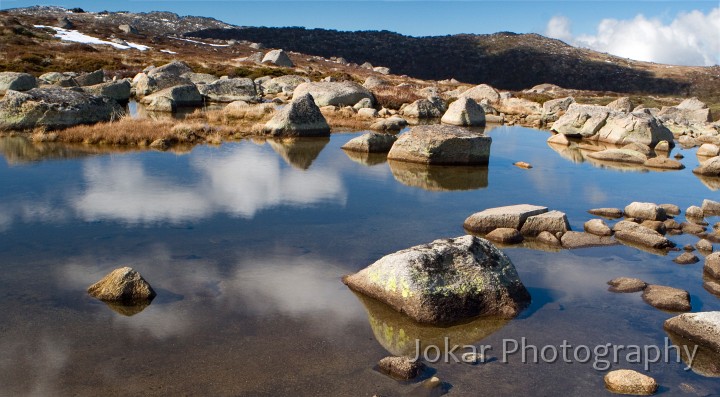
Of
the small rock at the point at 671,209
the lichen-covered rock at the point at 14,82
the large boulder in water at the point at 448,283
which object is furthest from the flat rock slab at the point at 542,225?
the lichen-covered rock at the point at 14,82

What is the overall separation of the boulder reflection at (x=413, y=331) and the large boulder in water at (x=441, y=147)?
13336 mm

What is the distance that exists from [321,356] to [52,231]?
24.4ft

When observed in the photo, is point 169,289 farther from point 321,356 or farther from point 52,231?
point 52,231

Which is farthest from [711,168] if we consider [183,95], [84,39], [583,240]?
[84,39]

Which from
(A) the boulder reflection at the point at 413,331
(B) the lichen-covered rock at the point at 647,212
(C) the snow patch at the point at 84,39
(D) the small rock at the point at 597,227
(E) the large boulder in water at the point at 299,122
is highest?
(C) the snow patch at the point at 84,39

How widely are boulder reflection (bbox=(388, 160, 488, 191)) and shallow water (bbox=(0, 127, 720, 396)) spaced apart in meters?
0.18

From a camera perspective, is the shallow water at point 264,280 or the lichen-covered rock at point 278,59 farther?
the lichen-covered rock at point 278,59

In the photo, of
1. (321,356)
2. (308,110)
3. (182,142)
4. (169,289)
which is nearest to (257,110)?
(308,110)

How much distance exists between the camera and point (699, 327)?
8.74 meters

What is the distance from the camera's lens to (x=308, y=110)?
1154 inches

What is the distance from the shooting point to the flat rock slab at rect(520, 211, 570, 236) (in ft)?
44.7

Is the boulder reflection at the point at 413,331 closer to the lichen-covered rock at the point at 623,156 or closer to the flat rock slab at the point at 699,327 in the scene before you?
the flat rock slab at the point at 699,327

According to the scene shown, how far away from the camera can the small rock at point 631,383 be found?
7281 millimetres

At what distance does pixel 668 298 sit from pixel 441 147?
12658 mm
